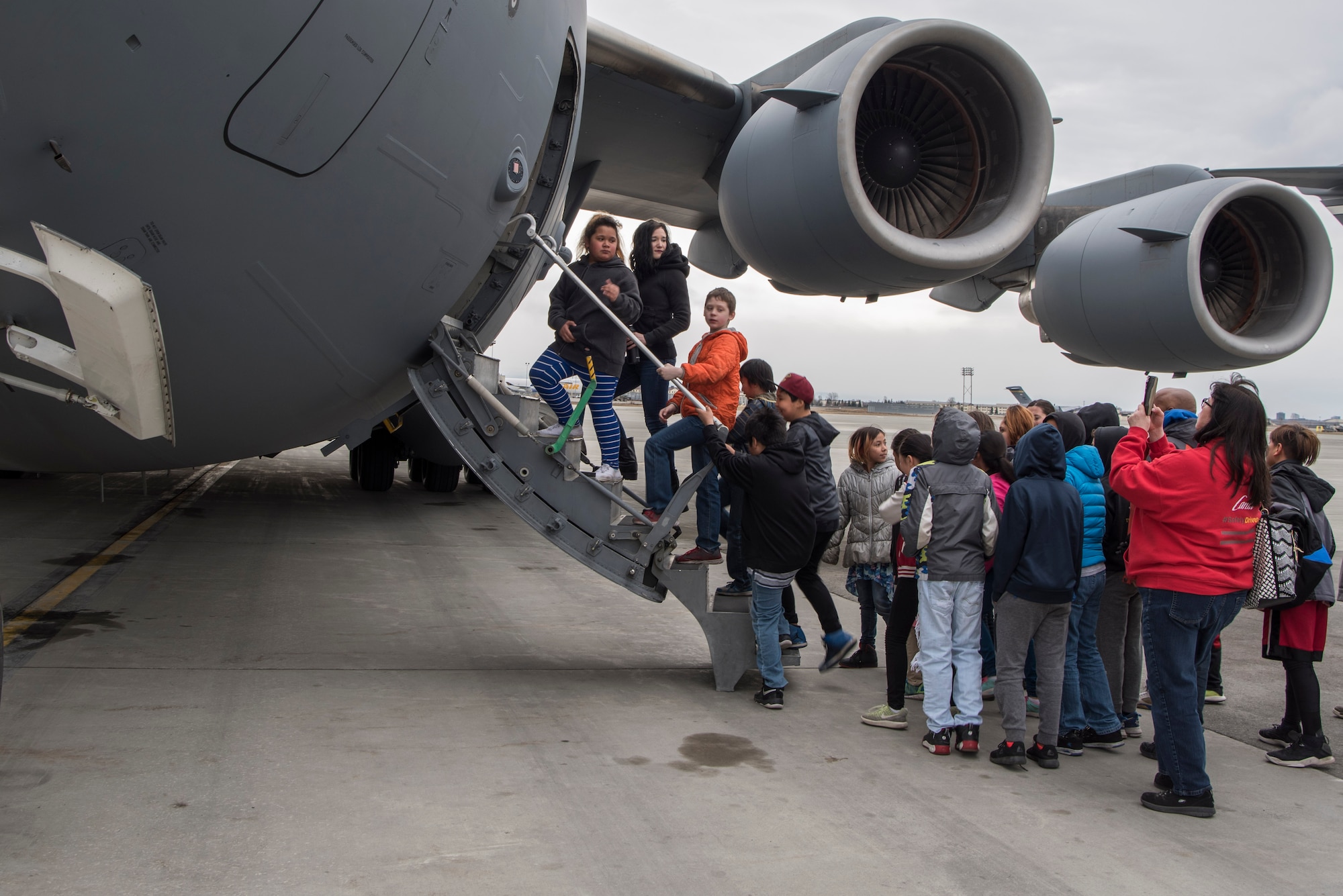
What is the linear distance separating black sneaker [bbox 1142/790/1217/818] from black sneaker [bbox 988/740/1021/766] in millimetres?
589

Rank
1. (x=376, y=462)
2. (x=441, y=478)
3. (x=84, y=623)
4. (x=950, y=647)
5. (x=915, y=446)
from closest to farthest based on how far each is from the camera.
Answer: (x=950, y=647)
(x=915, y=446)
(x=84, y=623)
(x=376, y=462)
(x=441, y=478)

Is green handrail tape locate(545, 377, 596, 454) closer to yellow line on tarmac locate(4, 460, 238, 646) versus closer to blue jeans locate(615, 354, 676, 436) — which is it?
blue jeans locate(615, 354, 676, 436)

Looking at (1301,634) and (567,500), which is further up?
(567,500)

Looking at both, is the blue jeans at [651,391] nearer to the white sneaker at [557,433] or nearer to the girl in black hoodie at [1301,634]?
the white sneaker at [557,433]

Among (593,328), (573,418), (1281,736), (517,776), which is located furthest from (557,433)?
(1281,736)

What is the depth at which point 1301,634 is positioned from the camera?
4824mm

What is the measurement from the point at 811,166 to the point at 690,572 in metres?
2.23

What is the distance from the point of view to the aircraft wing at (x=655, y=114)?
23.5 feet

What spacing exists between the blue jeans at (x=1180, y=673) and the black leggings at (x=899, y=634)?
3.64 feet

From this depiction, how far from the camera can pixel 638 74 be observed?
750 cm

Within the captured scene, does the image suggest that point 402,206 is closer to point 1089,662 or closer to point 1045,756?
point 1045,756

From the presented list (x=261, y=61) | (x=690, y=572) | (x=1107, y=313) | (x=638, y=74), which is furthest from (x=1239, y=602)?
(x=638, y=74)

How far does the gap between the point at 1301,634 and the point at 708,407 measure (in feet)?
10.4

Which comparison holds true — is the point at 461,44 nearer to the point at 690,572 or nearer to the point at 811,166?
the point at 811,166
